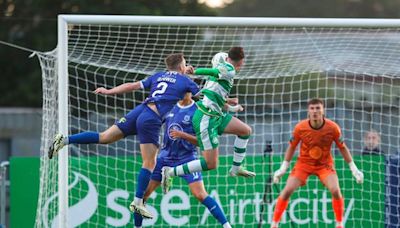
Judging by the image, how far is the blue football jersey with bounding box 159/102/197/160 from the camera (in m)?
14.1

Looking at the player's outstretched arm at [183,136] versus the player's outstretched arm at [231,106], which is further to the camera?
the player's outstretched arm at [183,136]

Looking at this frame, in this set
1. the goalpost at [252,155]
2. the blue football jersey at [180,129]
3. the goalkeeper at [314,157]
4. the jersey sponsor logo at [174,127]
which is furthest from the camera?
the goalpost at [252,155]

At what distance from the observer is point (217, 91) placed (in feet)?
41.7

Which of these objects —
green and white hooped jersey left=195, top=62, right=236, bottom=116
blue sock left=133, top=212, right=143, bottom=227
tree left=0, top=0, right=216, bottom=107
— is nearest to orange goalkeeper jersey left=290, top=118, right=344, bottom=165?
blue sock left=133, top=212, right=143, bottom=227

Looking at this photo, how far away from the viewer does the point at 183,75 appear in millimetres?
13445

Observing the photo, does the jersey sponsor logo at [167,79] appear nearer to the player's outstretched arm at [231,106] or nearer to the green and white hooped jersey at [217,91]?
the green and white hooped jersey at [217,91]

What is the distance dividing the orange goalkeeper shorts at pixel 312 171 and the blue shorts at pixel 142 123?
8.32ft

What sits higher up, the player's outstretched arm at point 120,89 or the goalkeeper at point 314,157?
the player's outstretched arm at point 120,89

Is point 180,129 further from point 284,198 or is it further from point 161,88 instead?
point 284,198

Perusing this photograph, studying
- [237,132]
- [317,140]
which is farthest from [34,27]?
[237,132]

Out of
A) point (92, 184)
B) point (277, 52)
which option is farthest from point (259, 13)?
point (92, 184)

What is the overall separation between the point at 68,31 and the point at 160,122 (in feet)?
7.21

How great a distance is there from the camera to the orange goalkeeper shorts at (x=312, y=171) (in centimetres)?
1516

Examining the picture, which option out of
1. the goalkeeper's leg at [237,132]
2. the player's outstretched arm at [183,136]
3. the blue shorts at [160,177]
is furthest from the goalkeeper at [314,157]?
the player's outstretched arm at [183,136]
